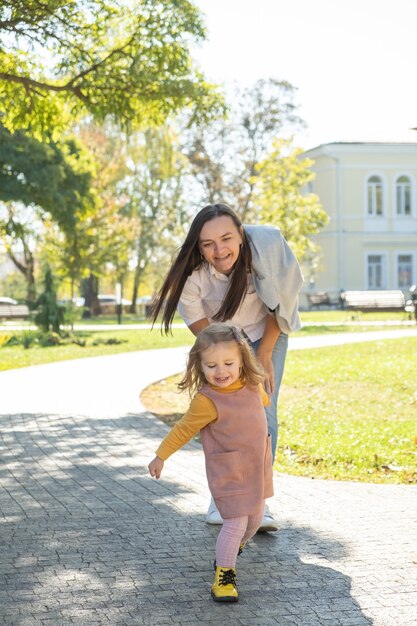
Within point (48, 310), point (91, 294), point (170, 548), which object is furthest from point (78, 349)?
point (91, 294)

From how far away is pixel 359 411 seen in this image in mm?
12383

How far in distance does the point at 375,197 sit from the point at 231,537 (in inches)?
2087

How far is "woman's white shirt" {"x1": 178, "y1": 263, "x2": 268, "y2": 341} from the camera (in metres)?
5.93

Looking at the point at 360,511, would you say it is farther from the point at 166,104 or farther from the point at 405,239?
the point at 405,239

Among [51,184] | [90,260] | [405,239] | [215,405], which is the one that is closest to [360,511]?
[215,405]

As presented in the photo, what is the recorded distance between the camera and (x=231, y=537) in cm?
497

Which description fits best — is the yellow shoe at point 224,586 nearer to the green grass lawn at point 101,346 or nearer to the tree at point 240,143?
the green grass lawn at point 101,346

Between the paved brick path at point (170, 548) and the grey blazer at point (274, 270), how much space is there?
1.29 metres

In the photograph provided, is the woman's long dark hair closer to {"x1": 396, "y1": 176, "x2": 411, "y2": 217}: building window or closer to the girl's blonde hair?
the girl's blonde hair

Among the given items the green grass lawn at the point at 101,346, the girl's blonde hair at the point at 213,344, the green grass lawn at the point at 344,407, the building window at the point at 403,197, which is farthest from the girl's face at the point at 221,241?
the building window at the point at 403,197

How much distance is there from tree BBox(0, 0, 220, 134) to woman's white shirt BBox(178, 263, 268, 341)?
8.69 metres

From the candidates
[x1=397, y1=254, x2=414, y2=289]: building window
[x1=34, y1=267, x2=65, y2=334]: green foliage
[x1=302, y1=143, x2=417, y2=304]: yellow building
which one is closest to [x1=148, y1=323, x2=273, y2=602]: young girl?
[x1=34, y1=267, x2=65, y2=334]: green foliage

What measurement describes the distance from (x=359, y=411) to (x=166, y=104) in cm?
512

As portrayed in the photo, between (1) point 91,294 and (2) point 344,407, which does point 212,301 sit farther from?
(1) point 91,294
